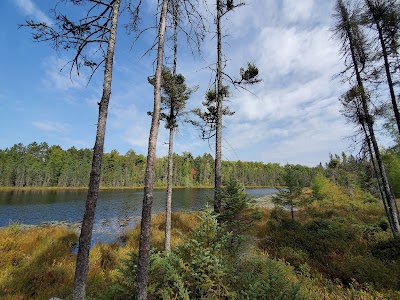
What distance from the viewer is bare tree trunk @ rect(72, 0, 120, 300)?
427cm

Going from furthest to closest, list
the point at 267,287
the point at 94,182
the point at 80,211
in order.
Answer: the point at 80,211 < the point at 94,182 < the point at 267,287

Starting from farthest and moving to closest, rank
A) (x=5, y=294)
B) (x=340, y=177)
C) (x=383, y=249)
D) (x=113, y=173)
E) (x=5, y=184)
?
(x=113, y=173) → (x=5, y=184) → (x=340, y=177) → (x=383, y=249) → (x=5, y=294)

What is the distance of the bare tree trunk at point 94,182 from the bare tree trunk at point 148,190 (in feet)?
4.53

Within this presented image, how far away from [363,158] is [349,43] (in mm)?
6134

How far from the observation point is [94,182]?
469 cm

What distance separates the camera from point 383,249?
8.65m

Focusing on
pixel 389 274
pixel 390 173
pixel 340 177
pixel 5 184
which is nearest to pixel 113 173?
pixel 5 184

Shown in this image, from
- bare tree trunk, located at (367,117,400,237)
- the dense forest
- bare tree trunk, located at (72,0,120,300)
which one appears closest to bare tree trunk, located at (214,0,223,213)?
bare tree trunk, located at (72,0,120,300)

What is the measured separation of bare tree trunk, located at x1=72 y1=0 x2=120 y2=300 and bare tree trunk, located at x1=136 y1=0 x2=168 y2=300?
138cm

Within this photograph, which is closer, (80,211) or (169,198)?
(169,198)

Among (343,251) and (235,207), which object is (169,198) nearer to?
(235,207)

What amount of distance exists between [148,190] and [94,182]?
1.53 meters

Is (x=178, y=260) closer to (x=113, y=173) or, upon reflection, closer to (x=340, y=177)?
(x=340, y=177)

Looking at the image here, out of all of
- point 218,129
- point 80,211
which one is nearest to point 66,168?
point 80,211
